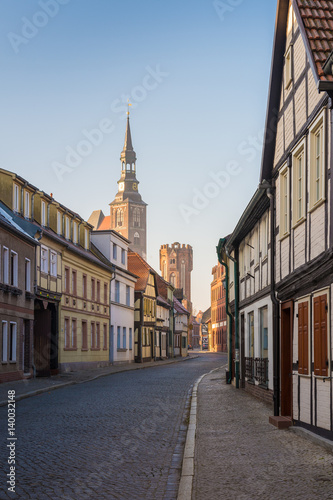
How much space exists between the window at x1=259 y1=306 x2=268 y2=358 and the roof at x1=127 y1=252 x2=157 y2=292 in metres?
36.5

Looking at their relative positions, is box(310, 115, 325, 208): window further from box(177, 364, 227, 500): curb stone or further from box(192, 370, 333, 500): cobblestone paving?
box(177, 364, 227, 500): curb stone

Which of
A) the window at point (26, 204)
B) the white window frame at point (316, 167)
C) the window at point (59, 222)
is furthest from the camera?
the window at point (59, 222)

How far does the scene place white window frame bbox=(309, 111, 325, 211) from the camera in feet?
35.4

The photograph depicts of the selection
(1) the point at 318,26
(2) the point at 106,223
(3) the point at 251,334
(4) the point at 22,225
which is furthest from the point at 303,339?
(2) the point at 106,223

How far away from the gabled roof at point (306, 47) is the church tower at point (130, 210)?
503 feet

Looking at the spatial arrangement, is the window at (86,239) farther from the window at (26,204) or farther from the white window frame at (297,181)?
the white window frame at (297,181)

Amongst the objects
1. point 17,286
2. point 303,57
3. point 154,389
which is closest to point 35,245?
point 17,286

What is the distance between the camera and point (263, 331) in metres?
18.9

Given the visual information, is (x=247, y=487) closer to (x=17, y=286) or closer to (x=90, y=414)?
(x=90, y=414)

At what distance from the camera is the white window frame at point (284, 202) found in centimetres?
1394

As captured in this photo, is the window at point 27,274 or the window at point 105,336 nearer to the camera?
the window at point 27,274

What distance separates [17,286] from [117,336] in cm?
2209

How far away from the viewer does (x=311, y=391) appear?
444 inches

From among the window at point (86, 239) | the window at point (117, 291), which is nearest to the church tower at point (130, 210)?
the window at point (117, 291)
